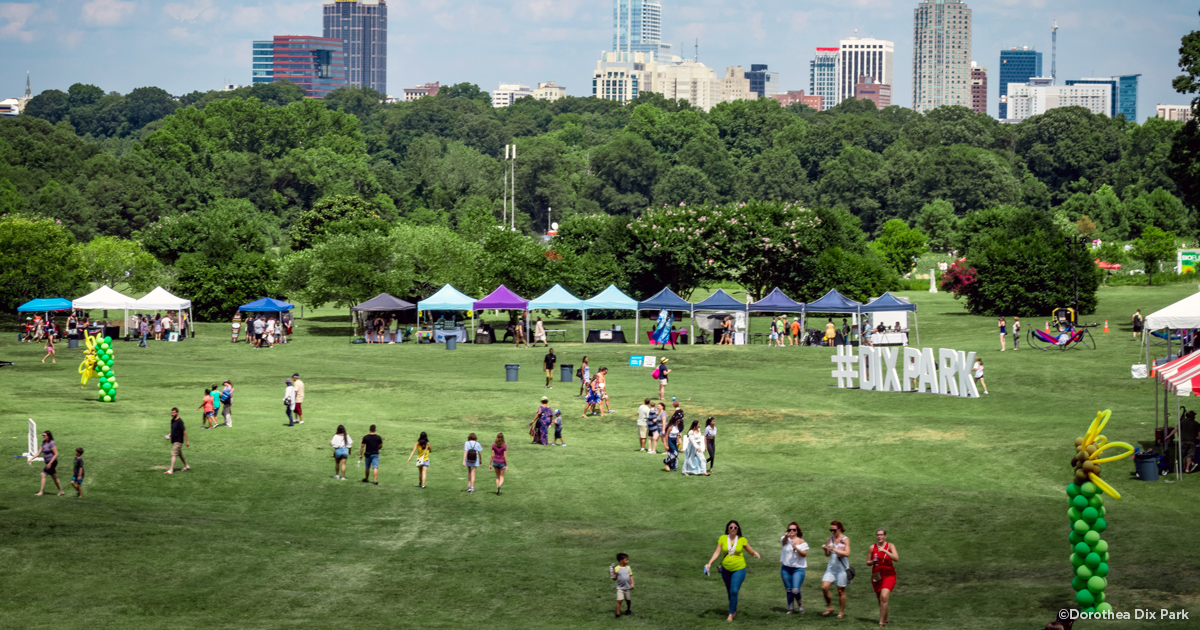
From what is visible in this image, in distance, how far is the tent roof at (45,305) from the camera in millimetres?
60438

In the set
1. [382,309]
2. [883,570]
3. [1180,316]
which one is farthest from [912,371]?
[382,309]

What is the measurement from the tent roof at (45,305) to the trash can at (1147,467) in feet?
175

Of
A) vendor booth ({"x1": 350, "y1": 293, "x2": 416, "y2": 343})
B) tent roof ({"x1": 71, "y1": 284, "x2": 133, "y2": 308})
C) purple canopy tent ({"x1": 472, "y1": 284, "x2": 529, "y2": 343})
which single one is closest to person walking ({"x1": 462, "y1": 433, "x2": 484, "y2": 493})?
purple canopy tent ({"x1": 472, "y1": 284, "x2": 529, "y2": 343})

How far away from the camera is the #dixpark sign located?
39000 millimetres

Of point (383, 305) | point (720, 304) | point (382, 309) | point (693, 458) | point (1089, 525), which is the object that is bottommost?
point (693, 458)

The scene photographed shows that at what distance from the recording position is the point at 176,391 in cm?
4069

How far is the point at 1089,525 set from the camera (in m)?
17.1

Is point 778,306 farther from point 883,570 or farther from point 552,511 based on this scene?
point 883,570

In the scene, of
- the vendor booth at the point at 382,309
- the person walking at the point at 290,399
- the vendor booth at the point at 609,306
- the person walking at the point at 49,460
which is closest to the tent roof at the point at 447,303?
the vendor booth at the point at 382,309

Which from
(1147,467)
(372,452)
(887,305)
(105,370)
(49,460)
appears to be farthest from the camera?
(887,305)

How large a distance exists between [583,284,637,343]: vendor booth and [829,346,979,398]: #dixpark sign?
→ 18141mm

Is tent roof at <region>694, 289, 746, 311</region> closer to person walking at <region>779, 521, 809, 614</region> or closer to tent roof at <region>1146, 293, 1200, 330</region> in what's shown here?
tent roof at <region>1146, 293, 1200, 330</region>

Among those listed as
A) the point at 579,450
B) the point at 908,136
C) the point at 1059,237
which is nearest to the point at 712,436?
the point at 579,450

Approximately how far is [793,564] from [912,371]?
23.2 m
